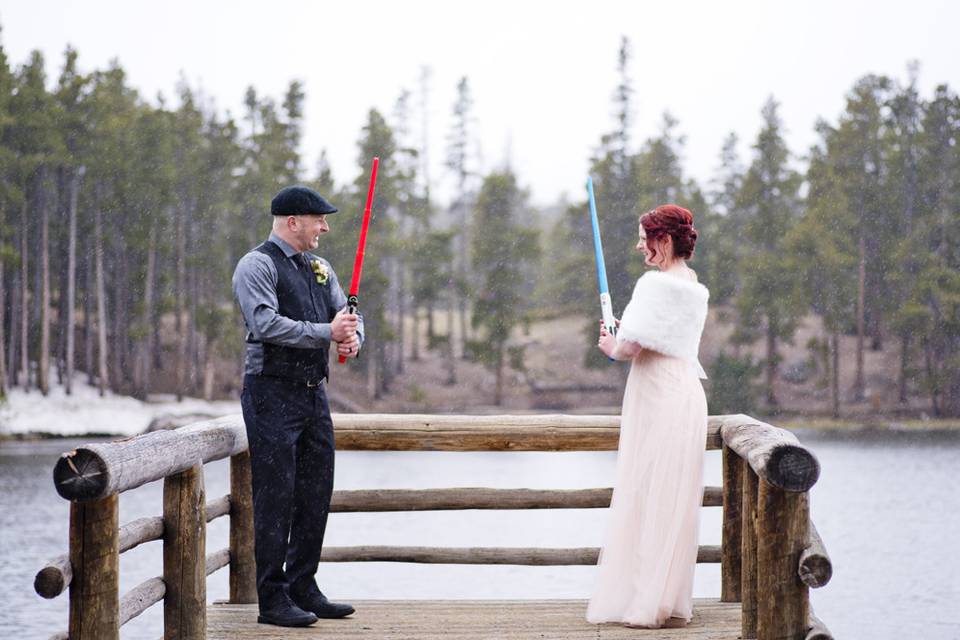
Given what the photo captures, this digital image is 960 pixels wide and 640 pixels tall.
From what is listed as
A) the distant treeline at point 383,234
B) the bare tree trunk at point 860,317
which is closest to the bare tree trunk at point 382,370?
the distant treeline at point 383,234

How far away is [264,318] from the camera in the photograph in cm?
500

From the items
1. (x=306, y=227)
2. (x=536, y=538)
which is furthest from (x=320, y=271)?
(x=536, y=538)

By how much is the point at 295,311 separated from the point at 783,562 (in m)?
2.14

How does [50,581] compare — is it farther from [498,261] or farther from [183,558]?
[498,261]

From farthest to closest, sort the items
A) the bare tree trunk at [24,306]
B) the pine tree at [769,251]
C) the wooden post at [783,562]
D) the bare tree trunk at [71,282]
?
the pine tree at [769,251]
the bare tree trunk at [24,306]
the bare tree trunk at [71,282]
the wooden post at [783,562]

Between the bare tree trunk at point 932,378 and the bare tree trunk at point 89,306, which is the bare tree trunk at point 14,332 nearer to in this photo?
the bare tree trunk at point 89,306

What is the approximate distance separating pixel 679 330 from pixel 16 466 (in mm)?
27108

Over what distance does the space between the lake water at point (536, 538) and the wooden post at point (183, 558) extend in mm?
6274

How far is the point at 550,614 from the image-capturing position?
5.76 metres

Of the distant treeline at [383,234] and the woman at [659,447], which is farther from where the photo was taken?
the distant treeline at [383,234]

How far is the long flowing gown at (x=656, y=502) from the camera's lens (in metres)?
5.34

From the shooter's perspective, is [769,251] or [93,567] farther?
[769,251]

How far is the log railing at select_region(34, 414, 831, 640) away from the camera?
4168 millimetres

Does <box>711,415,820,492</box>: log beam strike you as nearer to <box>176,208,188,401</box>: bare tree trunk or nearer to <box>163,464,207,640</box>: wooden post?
<box>163,464,207,640</box>: wooden post
